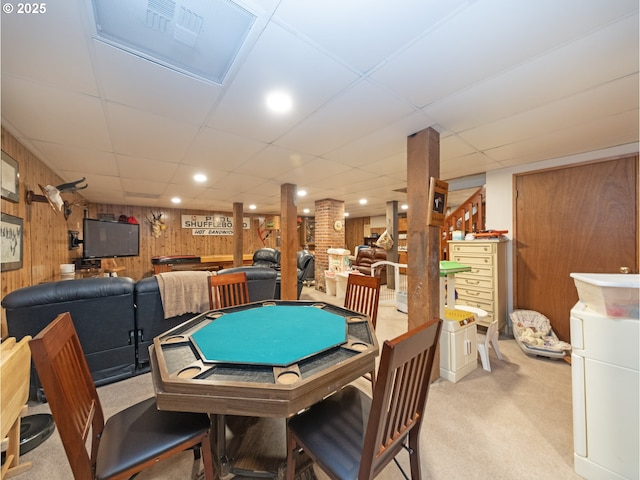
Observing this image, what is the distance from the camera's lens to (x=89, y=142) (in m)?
2.43

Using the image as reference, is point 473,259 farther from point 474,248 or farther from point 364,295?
point 364,295

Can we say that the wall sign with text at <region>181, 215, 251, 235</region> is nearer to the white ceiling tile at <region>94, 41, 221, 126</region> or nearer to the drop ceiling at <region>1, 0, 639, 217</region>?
the drop ceiling at <region>1, 0, 639, 217</region>

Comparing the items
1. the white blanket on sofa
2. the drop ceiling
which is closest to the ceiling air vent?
the drop ceiling

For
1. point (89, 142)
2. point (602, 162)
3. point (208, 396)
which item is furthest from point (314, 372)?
point (602, 162)

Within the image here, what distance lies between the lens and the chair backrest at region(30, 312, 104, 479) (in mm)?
797

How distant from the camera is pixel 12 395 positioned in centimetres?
126

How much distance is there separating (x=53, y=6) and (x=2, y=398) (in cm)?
175

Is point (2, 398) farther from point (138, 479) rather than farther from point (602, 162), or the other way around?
point (602, 162)

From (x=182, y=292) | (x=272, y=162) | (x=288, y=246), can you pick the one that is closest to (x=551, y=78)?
(x=272, y=162)

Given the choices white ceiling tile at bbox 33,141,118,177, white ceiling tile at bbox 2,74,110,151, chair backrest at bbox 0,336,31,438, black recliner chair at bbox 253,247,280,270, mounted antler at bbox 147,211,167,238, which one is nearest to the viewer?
chair backrest at bbox 0,336,31,438

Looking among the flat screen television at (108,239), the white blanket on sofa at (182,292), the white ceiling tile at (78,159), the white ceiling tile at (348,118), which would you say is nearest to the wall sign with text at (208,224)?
the flat screen television at (108,239)

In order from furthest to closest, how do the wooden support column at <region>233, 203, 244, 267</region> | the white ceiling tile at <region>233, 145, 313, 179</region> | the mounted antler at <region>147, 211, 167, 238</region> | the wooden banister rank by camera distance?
the mounted antler at <region>147, 211, 167, 238</region>
the wooden support column at <region>233, 203, 244, 267</region>
the wooden banister
the white ceiling tile at <region>233, 145, 313, 179</region>

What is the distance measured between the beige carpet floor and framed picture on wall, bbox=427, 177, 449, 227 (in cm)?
146

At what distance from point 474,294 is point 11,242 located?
5038 mm
